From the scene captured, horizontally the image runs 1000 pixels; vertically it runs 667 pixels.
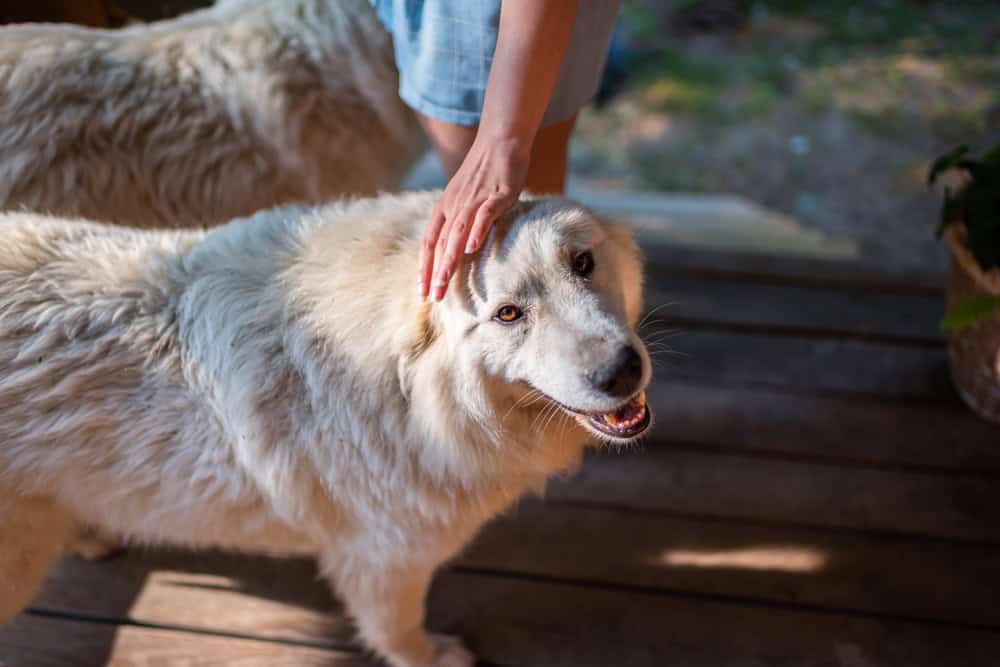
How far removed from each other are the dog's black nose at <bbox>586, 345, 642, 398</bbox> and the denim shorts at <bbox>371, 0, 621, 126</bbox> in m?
0.63

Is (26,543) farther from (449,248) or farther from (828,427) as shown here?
(828,427)

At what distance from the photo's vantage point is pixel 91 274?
4.17ft

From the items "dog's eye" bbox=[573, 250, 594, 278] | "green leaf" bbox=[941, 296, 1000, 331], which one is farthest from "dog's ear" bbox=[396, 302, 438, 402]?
"green leaf" bbox=[941, 296, 1000, 331]

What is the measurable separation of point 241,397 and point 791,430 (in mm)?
1620

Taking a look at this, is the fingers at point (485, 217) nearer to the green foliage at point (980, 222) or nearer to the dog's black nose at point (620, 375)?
the dog's black nose at point (620, 375)

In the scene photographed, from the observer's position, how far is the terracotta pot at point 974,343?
1992 millimetres

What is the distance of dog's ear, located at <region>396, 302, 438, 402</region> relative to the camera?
Result: 119 centimetres

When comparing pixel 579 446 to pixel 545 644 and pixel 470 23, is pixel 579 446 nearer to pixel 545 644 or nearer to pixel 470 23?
pixel 545 644

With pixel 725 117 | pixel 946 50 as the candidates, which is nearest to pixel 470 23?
pixel 725 117

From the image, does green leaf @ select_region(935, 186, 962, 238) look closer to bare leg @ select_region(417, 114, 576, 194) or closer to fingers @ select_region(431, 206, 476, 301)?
bare leg @ select_region(417, 114, 576, 194)

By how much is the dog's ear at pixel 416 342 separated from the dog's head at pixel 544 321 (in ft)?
0.11

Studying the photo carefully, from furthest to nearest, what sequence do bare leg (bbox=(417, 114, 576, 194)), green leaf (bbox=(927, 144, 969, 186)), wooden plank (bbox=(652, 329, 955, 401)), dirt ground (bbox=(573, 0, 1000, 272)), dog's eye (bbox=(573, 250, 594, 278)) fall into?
dirt ground (bbox=(573, 0, 1000, 272))
wooden plank (bbox=(652, 329, 955, 401))
green leaf (bbox=(927, 144, 969, 186))
bare leg (bbox=(417, 114, 576, 194))
dog's eye (bbox=(573, 250, 594, 278))

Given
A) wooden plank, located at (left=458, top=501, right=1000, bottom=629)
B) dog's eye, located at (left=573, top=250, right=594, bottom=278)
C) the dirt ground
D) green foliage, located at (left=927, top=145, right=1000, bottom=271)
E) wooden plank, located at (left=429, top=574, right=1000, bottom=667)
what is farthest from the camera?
the dirt ground

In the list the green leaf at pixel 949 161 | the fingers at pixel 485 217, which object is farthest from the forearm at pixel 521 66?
the green leaf at pixel 949 161
